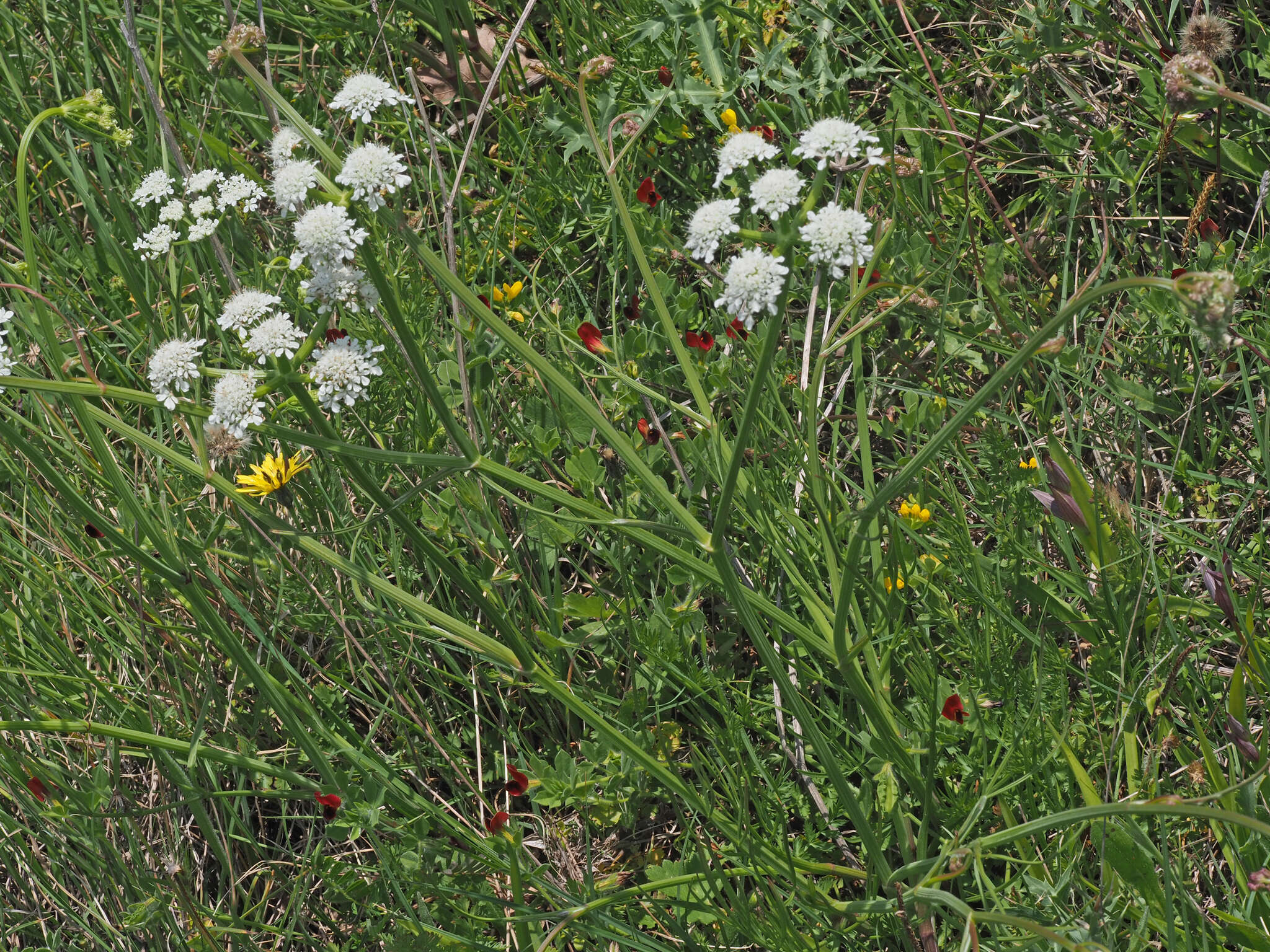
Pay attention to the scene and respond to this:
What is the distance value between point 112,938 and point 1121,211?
2.91 metres

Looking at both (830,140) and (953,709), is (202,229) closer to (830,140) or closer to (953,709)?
(830,140)

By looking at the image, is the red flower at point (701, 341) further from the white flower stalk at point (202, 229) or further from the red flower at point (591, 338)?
the white flower stalk at point (202, 229)

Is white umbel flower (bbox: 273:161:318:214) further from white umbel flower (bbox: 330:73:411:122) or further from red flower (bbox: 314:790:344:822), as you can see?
red flower (bbox: 314:790:344:822)

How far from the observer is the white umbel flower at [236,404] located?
1.51m

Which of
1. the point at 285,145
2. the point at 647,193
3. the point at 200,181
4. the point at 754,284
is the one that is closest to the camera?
the point at 754,284

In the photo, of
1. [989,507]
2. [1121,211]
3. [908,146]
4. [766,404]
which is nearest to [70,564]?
[766,404]

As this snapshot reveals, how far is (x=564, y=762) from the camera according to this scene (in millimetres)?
2086

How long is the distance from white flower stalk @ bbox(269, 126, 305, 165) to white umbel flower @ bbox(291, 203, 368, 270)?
0.71 feet

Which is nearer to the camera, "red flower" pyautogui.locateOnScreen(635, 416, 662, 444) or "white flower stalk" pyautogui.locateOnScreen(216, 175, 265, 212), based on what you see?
"white flower stalk" pyautogui.locateOnScreen(216, 175, 265, 212)

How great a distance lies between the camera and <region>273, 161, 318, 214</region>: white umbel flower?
1.51m

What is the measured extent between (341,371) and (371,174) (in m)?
0.30

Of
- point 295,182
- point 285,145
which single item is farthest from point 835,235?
point 285,145

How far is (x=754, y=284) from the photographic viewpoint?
1.30 m

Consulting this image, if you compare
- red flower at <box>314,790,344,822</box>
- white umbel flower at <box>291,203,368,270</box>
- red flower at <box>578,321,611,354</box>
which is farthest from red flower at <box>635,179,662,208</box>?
red flower at <box>314,790,344,822</box>
